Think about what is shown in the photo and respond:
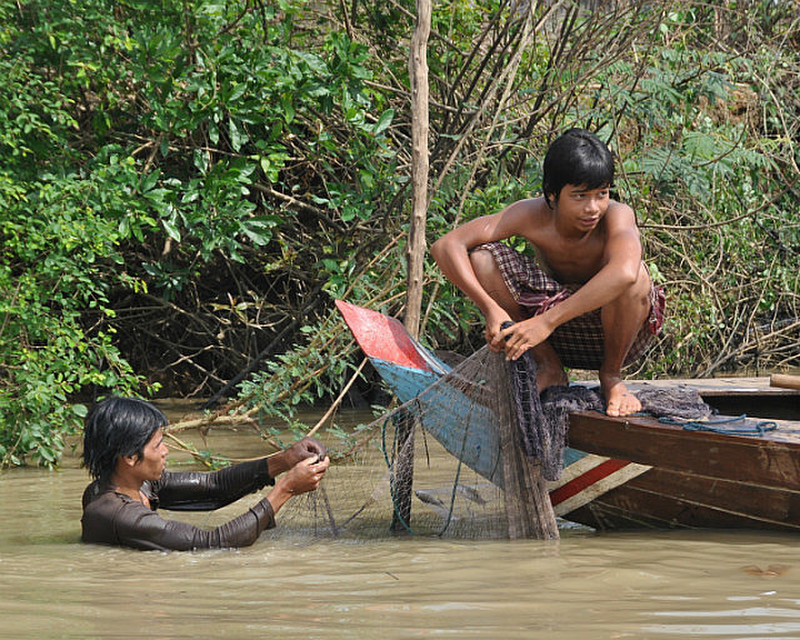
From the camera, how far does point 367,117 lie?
6.48 meters

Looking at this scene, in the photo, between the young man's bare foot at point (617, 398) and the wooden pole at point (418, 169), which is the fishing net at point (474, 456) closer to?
the young man's bare foot at point (617, 398)

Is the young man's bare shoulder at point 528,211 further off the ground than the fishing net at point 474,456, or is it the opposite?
the young man's bare shoulder at point 528,211

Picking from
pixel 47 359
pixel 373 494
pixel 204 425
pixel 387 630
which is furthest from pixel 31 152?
pixel 387 630

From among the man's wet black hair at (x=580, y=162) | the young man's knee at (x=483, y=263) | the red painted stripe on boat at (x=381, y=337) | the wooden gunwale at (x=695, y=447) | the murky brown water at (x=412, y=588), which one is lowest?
the murky brown water at (x=412, y=588)

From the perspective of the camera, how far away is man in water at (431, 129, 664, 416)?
3475 millimetres

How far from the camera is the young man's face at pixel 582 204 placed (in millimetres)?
3594

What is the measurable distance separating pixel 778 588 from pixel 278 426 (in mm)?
4341

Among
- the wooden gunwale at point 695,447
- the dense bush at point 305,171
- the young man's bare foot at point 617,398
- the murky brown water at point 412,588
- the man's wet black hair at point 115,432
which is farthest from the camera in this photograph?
the dense bush at point 305,171

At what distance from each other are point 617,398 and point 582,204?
702mm

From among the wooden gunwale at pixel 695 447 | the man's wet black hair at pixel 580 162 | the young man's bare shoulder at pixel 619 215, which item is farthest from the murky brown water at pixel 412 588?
the man's wet black hair at pixel 580 162

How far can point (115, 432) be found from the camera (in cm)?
340

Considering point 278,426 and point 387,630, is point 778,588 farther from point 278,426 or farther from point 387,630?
point 278,426

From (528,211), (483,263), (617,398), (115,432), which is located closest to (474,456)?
(617,398)

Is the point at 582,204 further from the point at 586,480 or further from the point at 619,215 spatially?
the point at 586,480
